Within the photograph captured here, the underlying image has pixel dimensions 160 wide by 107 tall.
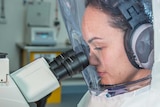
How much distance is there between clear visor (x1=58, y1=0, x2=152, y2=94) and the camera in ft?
2.47

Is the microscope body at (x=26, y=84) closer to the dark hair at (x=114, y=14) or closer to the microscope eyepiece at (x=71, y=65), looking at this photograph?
the microscope eyepiece at (x=71, y=65)

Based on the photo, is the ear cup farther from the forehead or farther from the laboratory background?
the laboratory background

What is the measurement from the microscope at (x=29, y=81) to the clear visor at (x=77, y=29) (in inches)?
3.9

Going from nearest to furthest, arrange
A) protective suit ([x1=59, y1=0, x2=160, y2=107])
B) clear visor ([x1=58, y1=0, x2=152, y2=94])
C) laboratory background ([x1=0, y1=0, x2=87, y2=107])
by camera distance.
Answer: protective suit ([x1=59, y1=0, x2=160, y2=107]) < clear visor ([x1=58, y1=0, x2=152, y2=94]) < laboratory background ([x1=0, y1=0, x2=87, y2=107])

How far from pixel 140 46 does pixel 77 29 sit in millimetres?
205

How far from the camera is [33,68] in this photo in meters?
0.66

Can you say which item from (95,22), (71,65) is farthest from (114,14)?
(71,65)

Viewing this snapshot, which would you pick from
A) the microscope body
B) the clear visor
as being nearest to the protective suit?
the clear visor

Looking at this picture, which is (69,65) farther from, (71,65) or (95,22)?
(95,22)

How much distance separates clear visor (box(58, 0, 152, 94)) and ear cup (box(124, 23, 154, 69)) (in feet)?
0.40

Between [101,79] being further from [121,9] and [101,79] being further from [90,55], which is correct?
[121,9]

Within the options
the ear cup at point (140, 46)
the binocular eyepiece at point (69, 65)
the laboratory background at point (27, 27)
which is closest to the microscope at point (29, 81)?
the binocular eyepiece at point (69, 65)

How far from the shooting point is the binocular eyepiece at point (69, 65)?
686mm

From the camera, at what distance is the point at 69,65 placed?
69cm
